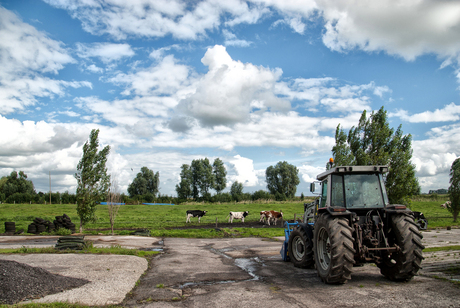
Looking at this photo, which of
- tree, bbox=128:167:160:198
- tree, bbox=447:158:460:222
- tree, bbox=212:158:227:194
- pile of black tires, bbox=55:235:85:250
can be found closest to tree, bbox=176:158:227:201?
tree, bbox=212:158:227:194

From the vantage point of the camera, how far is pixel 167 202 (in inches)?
2955

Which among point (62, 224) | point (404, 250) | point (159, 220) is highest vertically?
point (404, 250)

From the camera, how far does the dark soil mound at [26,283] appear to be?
5488 millimetres

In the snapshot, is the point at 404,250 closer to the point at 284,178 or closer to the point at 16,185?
the point at 284,178

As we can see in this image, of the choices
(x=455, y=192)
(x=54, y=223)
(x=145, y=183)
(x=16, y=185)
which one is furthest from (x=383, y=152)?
(x=16, y=185)

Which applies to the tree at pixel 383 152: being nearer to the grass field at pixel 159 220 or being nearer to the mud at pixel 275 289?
the grass field at pixel 159 220

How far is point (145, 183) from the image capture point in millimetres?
94375

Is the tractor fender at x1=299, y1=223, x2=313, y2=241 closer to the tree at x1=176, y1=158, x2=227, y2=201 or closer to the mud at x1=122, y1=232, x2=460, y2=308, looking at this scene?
the mud at x1=122, y1=232, x2=460, y2=308

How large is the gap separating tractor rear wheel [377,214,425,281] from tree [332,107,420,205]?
61.1 ft

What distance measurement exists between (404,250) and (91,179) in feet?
69.7

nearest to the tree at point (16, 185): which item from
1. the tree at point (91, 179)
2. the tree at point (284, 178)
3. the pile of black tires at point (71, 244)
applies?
the tree at point (284, 178)

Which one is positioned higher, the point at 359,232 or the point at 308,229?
the point at 359,232

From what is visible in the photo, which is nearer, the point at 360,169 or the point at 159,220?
the point at 360,169

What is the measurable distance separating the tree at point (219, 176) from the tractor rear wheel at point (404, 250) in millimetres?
77139
